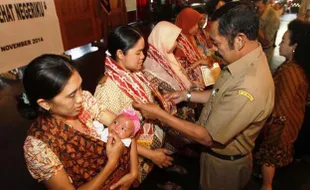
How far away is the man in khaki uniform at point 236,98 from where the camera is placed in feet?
4.20

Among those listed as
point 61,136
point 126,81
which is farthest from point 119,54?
point 61,136

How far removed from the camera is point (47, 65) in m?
1.07

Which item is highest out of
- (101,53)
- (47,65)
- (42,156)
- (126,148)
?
(47,65)

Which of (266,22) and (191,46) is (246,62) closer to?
(191,46)

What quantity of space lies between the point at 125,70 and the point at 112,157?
2.46ft

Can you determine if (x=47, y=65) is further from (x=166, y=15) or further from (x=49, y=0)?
(x=166, y=15)

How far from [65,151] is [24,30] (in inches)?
130

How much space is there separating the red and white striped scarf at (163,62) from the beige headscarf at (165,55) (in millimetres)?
26

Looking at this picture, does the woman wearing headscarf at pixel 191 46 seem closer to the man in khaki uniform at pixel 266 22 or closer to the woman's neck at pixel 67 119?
the man in khaki uniform at pixel 266 22

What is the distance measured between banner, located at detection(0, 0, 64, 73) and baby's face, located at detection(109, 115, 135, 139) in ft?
9.84

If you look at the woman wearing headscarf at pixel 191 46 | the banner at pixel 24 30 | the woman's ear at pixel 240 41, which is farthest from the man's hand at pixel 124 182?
the banner at pixel 24 30

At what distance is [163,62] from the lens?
2551mm

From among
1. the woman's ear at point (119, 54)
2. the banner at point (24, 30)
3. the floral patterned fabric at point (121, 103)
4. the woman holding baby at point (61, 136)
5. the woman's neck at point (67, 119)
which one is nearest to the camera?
the woman holding baby at point (61, 136)

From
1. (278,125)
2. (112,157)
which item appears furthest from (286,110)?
(112,157)
